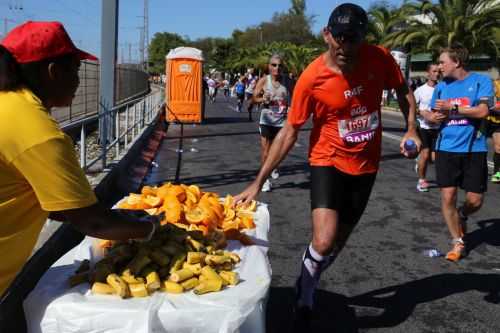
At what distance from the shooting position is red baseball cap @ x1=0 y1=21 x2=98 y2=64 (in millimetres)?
2232

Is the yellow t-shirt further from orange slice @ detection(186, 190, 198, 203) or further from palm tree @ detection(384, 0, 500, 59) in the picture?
palm tree @ detection(384, 0, 500, 59)

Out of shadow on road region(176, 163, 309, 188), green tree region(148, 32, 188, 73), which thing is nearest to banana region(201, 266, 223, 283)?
shadow on road region(176, 163, 309, 188)

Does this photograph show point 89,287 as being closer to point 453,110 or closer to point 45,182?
point 45,182

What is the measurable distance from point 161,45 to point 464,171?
148637 mm

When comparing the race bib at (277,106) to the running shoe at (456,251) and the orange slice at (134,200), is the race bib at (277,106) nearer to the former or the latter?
the running shoe at (456,251)

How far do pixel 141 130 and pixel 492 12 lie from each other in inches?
1011

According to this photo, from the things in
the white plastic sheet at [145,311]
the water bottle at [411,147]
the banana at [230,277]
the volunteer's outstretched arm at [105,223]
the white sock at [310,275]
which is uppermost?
the water bottle at [411,147]

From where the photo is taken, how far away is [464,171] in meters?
5.78

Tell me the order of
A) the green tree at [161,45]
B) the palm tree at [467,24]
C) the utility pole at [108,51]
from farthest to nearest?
the green tree at [161,45] → the palm tree at [467,24] → the utility pole at [108,51]

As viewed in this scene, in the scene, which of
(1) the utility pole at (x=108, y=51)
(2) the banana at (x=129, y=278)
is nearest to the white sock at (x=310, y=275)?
(2) the banana at (x=129, y=278)

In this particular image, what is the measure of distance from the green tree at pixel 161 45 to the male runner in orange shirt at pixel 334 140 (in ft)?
429

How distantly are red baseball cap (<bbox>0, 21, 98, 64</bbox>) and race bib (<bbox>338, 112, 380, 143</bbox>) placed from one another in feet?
6.72

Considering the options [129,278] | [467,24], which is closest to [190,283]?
[129,278]

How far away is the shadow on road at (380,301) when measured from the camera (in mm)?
4223
